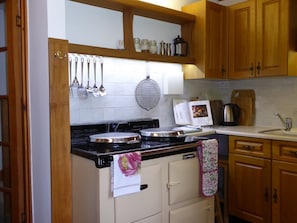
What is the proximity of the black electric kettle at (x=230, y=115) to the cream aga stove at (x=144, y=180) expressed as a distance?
99cm

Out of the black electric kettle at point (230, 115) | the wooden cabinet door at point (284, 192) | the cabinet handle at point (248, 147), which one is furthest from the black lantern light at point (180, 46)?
the wooden cabinet door at point (284, 192)

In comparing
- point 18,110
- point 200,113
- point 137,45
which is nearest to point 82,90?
point 18,110

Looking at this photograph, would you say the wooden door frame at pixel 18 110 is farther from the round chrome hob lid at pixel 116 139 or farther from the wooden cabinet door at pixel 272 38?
the wooden cabinet door at pixel 272 38

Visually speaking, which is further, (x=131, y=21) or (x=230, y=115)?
(x=230, y=115)

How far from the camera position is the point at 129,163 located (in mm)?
1832

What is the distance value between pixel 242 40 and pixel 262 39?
0.23m

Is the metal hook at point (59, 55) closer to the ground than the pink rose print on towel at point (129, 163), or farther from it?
farther from it

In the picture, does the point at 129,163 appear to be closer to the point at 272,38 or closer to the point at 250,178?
the point at 250,178

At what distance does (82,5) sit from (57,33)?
629 mm

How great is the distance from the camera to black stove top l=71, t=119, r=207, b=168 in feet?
5.93

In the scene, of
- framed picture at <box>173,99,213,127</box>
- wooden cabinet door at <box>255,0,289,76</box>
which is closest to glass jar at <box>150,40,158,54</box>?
framed picture at <box>173,99,213,127</box>

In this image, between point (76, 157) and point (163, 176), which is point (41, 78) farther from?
point (163, 176)

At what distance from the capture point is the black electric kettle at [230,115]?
3.18 m

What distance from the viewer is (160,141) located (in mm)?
2262
